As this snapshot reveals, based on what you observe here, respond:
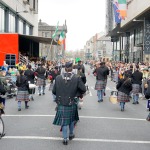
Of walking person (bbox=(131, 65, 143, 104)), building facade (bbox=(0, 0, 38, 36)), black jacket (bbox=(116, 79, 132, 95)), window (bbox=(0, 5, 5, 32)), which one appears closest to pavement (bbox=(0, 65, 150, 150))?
black jacket (bbox=(116, 79, 132, 95))

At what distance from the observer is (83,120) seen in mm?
10258

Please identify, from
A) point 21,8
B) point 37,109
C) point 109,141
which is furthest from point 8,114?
point 21,8

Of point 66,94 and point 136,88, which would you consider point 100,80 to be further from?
point 66,94

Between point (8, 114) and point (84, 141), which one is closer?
point (84, 141)

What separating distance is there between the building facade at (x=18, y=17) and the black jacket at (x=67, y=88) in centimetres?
2863

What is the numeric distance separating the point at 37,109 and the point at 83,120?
281 cm

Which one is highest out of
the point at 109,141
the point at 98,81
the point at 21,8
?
the point at 21,8

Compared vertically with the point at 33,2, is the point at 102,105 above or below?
below

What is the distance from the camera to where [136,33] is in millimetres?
46844

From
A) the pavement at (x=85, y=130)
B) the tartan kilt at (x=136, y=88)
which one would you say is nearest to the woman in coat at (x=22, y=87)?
the pavement at (x=85, y=130)

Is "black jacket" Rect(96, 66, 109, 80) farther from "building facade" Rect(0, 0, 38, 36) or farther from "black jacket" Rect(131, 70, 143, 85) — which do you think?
"building facade" Rect(0, 0, 38, 36)

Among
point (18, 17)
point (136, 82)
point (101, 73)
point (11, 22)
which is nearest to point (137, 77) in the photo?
Result: point (136, 82)

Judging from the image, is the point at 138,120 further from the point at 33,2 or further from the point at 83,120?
the point at 33,2

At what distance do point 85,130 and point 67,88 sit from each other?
1929mm
